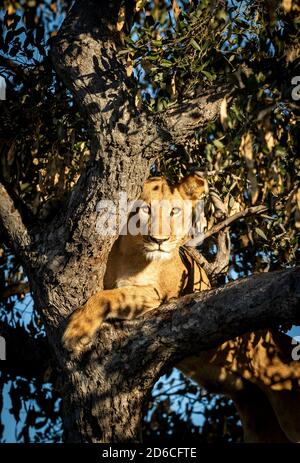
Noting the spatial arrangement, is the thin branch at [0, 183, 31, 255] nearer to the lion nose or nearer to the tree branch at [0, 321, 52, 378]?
the lion nose

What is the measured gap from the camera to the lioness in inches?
223

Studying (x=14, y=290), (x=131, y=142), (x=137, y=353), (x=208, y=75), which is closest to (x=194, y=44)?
(x=208, y=75)

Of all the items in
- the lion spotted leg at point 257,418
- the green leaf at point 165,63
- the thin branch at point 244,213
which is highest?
the green leaf at point 165,63

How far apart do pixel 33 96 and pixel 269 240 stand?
220 centimetres

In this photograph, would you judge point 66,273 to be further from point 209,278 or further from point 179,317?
point 209,278

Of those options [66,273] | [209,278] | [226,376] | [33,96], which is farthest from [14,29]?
[226,376]

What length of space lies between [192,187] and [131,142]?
1.15 metres

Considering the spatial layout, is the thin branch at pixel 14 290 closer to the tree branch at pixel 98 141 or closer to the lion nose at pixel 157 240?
the lion nose at pixel 157 240

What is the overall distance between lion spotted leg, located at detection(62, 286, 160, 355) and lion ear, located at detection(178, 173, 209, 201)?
1.03 meters

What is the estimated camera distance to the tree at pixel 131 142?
4.13 m

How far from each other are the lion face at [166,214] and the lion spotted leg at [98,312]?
645mm

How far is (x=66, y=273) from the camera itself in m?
4.76

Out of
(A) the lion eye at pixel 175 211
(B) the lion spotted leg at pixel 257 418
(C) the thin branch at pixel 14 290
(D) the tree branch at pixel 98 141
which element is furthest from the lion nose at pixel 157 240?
(C) the thin branch at pixel 14 290
